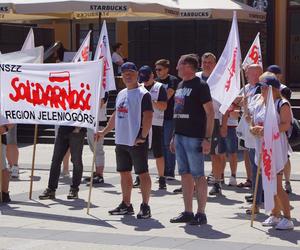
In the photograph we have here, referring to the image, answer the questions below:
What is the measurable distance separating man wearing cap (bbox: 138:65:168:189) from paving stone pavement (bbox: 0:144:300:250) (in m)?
0.35

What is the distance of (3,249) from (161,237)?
167 centimetres

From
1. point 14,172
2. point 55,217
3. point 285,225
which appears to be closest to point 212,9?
point 14,172

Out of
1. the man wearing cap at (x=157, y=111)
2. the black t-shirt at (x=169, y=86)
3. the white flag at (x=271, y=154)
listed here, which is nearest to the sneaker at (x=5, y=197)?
the man wearing cap at (x=157, y=111)

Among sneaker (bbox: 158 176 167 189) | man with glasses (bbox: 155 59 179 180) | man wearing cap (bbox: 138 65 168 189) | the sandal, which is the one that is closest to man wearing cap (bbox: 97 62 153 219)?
man wearing cap (bbox: 138 65 168 189)

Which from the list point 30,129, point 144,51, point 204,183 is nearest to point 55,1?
point 30,129

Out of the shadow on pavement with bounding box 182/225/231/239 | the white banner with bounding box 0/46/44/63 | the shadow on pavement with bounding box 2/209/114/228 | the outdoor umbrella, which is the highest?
the outdoor umbrella

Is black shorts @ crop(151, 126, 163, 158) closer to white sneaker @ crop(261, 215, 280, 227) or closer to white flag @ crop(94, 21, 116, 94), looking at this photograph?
white flag @ crop(94, 21, 116, 94)

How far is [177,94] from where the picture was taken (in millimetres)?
9570

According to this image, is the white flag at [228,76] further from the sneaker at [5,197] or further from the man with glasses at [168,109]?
the sneaker at [5,197]

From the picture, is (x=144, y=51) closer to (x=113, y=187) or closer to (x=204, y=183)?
(x=113, y=187)

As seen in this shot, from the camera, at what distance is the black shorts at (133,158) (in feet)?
32.2

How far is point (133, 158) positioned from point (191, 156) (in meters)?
0.86

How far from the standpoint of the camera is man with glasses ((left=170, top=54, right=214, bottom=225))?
30.6 ft

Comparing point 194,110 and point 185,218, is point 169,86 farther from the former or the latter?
point 185,218
